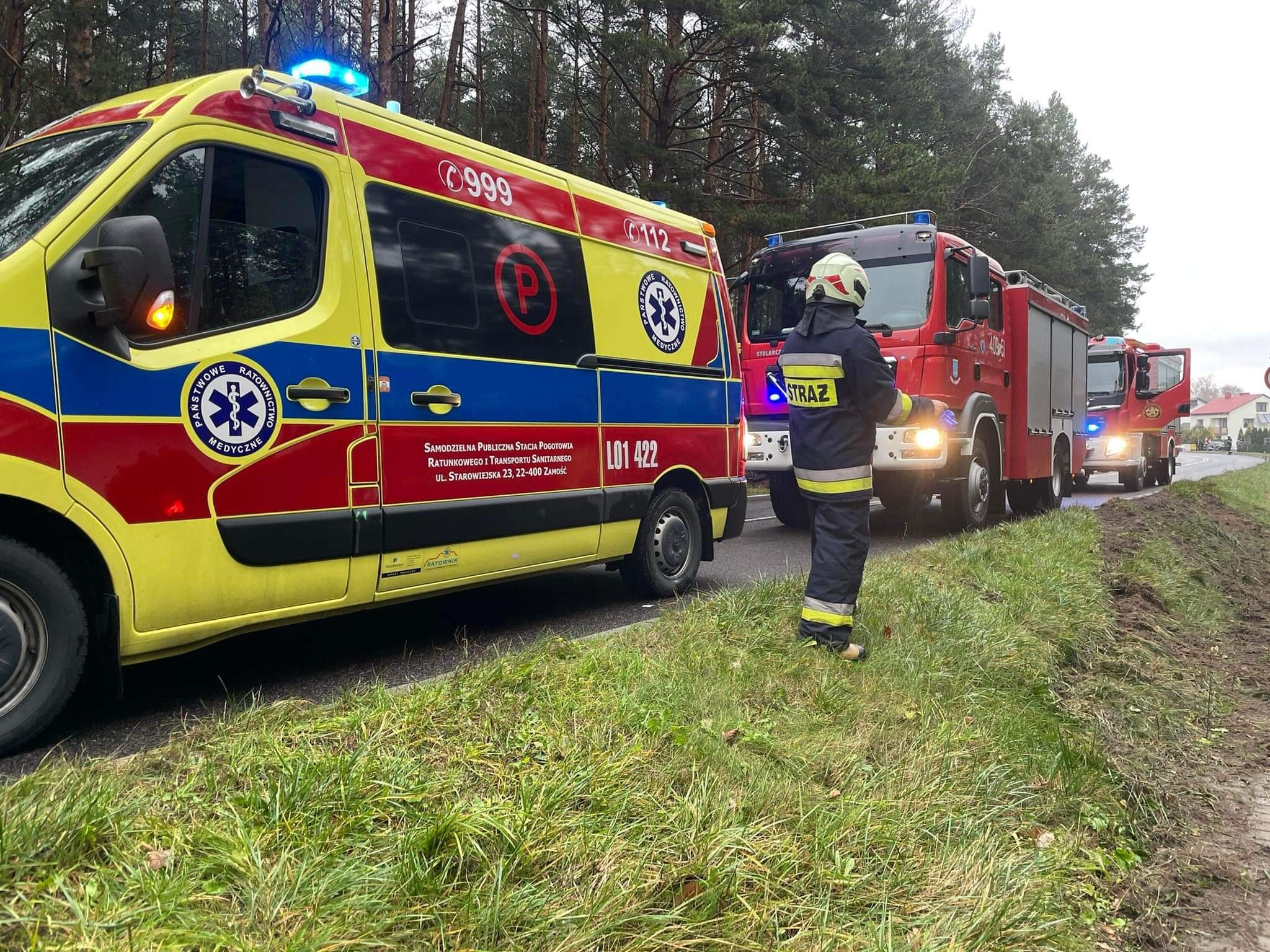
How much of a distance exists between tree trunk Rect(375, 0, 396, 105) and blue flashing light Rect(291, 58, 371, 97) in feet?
33.7

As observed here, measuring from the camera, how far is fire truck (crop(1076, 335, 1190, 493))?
782 inches

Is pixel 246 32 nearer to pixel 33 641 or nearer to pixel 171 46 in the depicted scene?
pixel 171 46

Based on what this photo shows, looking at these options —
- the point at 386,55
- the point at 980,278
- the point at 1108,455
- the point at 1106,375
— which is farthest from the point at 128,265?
the point at 1106,375

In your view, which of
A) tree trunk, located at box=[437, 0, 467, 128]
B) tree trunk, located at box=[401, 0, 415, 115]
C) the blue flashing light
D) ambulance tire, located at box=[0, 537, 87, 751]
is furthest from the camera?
tree trunk, located at box=[437, 0, 467, 128]

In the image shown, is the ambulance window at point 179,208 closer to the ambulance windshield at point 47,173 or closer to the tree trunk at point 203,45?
the ambulance windshield at point 47,173

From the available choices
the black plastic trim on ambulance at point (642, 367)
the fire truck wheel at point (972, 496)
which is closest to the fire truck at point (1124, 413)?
the fire truck wheel at point (972, 496)

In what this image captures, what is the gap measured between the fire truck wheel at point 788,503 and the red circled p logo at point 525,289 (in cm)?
570

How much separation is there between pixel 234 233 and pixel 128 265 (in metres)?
0.67

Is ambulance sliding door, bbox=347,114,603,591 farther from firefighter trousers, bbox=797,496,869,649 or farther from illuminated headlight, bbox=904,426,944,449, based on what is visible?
illuminated headlight, bbox=904,426,944,449

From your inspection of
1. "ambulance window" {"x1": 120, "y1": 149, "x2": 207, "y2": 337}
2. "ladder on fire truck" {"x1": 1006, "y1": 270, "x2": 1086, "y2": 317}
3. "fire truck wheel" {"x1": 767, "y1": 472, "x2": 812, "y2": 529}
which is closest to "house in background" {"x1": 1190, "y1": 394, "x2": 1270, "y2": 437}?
"ladder on fire truck" {"x1": 1006, "y1": 270, "x2": 1086, "y2": 317}

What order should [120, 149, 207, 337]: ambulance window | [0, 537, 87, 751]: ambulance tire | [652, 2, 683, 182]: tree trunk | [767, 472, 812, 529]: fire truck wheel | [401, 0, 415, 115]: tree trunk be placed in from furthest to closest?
[401, 0, 415, 115]: tree trunk → [652, 2, 683, 182]: tree trunk → [767, 472, 812, 529]: fire truck wheel → [120, 149, 207, 337]: ambulance window → [0, 537, 87, 751]: ambulance tire

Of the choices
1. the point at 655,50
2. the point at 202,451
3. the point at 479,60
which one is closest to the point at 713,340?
the point at 202,451

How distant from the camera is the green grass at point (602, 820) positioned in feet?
6.56

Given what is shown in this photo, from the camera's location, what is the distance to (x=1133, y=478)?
2066cm
